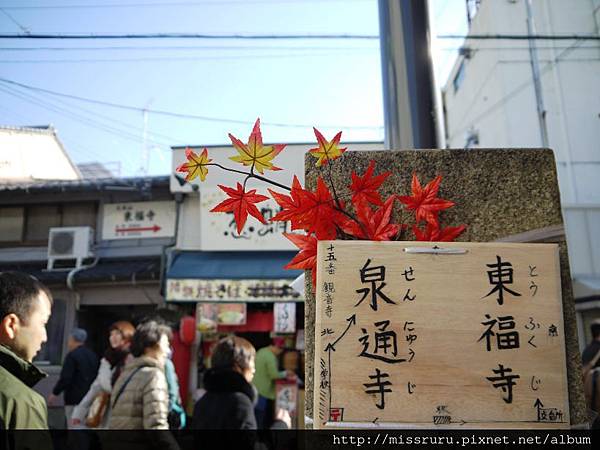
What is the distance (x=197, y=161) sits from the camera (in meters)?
1.59

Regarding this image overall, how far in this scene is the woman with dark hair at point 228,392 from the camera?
11.0ft

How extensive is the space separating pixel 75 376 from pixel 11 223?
284 inches

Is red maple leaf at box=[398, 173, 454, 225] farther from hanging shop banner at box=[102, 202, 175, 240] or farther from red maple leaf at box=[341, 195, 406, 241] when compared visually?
hanging shop banner at box=[102, 202, 175, 240]

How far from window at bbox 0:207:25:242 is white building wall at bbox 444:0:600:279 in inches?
501

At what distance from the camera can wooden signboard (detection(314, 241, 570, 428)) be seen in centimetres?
132

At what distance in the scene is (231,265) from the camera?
33.1 feet

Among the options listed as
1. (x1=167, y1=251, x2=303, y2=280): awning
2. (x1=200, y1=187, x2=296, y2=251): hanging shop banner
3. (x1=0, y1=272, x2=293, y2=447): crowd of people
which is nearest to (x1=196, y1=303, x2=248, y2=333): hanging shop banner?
(x1=167, y1=251, x2=303, y2=280): awning

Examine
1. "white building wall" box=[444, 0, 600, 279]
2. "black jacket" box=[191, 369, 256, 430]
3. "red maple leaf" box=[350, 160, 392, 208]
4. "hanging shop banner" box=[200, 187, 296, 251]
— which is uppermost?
"white building wall" box=[444, 0, 600, 279]

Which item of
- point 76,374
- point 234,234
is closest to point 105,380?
point 76,374

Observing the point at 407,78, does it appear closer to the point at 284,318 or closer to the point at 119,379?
the point at 119,379

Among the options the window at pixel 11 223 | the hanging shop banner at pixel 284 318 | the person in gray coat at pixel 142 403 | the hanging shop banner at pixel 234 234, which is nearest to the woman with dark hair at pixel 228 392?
the person in gray coat at pixel 142 403

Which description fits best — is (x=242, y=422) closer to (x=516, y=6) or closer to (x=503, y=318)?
(x=503, y=318)

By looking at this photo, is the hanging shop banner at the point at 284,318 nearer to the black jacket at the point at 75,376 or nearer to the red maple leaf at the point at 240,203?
the black jacket at the point at 75,376

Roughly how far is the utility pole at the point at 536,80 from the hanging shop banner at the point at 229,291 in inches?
286
